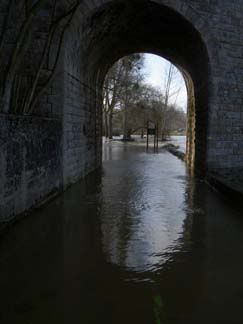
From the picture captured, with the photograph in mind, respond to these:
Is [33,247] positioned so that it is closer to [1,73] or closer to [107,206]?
[107,206]

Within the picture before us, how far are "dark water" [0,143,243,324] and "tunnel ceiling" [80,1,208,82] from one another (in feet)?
15.3

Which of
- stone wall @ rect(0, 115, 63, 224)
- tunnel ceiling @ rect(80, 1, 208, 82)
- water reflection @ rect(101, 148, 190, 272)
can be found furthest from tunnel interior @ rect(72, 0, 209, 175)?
stone wall @ rect(0, 115, 63, 224)

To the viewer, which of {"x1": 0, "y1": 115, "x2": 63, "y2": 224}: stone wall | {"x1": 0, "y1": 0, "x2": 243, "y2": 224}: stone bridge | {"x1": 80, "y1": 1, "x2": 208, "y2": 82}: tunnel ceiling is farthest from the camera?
{"x1": 80, "y1": 1, "x2": 208, "y2": 82}: tunnel ceiling

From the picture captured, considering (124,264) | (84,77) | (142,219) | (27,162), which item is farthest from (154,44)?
(124,264)

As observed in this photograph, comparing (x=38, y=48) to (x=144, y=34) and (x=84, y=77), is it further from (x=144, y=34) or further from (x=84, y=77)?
(x=144, y=34)

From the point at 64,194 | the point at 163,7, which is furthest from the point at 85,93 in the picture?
the point at 64,194

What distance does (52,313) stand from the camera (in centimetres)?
260

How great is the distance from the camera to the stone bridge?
555 cm

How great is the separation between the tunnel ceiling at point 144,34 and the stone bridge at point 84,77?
0.04 m

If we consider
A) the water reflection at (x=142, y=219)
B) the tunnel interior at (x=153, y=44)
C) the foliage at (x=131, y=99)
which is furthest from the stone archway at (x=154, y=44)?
the foliage at (x=131, y=99)

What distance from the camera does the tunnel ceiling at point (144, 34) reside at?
838 centimetres

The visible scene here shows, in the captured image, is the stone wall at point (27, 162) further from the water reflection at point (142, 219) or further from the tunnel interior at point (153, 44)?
the tunnel interior at point (153, 44)

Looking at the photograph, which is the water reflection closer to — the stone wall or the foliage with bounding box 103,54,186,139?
the stone wall

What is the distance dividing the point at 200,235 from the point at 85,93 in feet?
21.1
